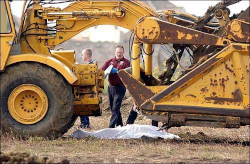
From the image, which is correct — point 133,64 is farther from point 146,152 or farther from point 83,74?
point 146,152

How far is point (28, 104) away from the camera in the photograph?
12.9 meters

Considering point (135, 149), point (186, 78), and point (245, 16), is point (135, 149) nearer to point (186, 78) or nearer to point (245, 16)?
point (186, 78)

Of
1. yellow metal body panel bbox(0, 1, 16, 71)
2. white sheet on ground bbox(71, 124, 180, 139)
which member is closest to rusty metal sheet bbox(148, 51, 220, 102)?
white sheet on ground bbox(71, 124, 180, 139)

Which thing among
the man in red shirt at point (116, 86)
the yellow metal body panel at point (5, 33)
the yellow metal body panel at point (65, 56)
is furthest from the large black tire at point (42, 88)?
the man in red shirt at point (116, 86)

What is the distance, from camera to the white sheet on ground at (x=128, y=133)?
1357cm

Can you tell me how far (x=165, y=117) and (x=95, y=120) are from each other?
5370 mm

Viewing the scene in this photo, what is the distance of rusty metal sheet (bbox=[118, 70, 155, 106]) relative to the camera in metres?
12.7

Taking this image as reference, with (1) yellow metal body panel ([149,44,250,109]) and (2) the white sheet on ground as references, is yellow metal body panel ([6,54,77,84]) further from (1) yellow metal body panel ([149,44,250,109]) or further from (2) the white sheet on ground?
(1) yellow metal body panel ([149,44,250,109])

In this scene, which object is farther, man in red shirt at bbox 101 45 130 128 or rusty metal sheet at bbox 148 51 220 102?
man in red shirt at bbox 101 45 130 128

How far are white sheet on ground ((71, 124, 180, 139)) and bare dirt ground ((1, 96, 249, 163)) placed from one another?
294 mm

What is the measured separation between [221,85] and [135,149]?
1.84 m

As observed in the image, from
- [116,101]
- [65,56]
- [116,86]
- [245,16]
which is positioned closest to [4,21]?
[65,56]

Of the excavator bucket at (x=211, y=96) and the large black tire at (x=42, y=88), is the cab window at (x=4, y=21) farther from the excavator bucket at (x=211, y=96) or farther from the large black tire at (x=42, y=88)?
the excavator bucket at (x=211, y=96)

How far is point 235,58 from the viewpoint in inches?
485
